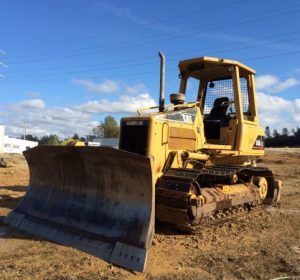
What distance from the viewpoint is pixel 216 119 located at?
9508mm

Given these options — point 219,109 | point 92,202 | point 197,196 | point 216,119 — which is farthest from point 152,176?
point 219,109

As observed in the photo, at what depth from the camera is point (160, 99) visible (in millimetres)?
8461

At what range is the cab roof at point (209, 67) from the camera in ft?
29.8

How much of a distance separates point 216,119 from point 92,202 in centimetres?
362

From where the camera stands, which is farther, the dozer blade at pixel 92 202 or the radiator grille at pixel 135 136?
the radiator grille at pixel 135 136

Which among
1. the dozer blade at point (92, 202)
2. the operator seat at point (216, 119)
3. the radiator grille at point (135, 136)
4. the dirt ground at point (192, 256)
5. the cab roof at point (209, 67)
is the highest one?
the cab roof at point (209, 67)

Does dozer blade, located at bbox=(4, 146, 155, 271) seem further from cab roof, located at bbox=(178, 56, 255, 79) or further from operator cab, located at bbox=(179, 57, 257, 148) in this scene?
cab roof, located at bbox=(178, 56, 255, 79)

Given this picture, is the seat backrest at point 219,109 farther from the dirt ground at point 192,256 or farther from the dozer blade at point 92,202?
the dozer blade at point 92,202

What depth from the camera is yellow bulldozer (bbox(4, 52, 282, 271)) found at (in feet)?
21.1

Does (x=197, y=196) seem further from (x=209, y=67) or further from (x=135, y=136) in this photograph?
(x=209, y=67)

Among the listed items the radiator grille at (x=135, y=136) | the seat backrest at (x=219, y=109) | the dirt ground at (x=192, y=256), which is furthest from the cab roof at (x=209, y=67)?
the dirt ground at (x=192, y=256)

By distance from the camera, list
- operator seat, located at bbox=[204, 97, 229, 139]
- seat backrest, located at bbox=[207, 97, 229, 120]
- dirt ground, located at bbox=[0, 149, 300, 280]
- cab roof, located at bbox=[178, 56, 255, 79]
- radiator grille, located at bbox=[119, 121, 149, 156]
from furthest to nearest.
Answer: seat backrest, located at bbox=[207, 97, 229, 120]
operator seat, located at bbox=[204, 97, 229, 139]
cab roof, located at bbox=[178, 56, 255, 79]
radiator grille, located at bbox=[119, 121, 149, 156]
dirt ground, located at bbox=[0, 149, 300, 280]

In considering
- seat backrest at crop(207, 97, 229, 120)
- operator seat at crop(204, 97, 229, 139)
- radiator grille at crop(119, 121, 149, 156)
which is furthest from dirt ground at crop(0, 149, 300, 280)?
seat backrest at crop(207, 97, 229, 120)

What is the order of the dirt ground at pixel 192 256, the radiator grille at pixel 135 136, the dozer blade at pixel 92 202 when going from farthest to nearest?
the radiator grille at pixel 135 136 → the dozer blade at pixel 92 202 → the dirt ground at pixel 192 256
